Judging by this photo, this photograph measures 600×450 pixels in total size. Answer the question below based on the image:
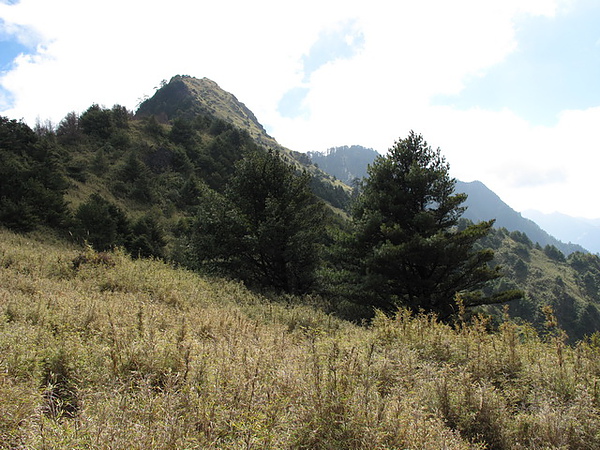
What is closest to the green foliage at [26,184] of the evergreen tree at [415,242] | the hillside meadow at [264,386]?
the hillside meadow at [264,386]

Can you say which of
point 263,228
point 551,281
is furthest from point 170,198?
point 551,281

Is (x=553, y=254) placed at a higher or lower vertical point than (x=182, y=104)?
lower

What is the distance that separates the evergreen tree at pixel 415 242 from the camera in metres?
12.4

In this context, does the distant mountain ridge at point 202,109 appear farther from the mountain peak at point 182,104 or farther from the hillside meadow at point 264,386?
the hillside meadow at point 264,386

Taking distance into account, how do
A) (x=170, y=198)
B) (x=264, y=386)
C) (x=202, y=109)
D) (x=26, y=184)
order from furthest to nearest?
(x=202, y=109), (x=170, y=198), (x=26, y=184), (x=264, y=386)

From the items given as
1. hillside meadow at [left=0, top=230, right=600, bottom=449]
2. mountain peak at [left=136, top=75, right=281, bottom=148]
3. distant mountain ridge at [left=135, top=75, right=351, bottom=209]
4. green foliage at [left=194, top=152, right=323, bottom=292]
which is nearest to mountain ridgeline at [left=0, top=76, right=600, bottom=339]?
green foliage at [left=194, top=152, right=323, bottom=292]

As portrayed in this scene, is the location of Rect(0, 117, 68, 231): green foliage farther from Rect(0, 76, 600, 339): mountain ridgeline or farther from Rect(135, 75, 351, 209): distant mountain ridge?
Rect(135, 75, 351, 209): distant mountain ridge

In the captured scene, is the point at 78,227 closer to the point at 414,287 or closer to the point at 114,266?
the point at 114,266

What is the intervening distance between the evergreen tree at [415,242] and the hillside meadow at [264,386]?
6967 mm

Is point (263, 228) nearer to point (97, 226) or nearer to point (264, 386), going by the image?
point (264, 386)

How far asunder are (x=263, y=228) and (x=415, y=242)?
237 inches

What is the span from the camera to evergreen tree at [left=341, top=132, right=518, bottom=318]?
1241cm

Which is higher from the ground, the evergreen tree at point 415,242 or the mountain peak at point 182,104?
the mountain peak at point 182,104

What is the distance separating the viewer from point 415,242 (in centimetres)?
1173
